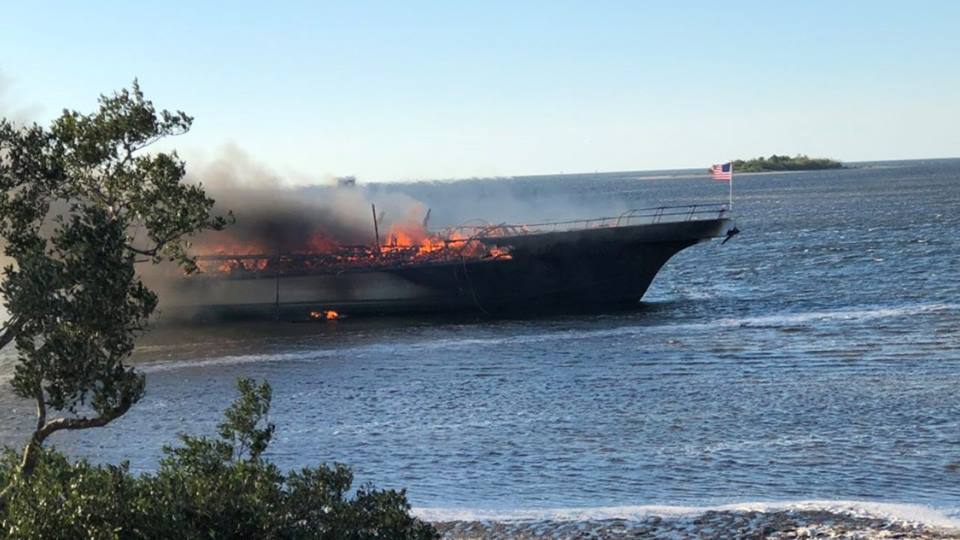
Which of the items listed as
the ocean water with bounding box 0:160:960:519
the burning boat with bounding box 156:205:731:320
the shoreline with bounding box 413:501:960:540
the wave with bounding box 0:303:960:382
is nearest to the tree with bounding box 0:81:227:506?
the shoreline with bounding box 413:501:960:540

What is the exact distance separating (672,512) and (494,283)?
1479 inches

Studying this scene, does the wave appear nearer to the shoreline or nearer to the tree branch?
the shoreline

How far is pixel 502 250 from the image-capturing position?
5809 cm

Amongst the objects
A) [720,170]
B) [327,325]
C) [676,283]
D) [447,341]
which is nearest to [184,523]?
[447,341]

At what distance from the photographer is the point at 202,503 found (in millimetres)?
12742

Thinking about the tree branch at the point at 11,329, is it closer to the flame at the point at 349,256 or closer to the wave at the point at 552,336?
the wave at the point at 552,336

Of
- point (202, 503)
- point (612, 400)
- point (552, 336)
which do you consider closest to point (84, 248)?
point (202, 503)

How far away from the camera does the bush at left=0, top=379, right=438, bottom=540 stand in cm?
1173

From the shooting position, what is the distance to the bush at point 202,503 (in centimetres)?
1173

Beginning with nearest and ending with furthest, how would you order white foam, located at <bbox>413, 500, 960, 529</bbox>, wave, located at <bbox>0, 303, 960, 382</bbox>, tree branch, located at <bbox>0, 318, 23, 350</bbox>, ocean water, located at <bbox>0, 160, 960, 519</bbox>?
tree branch, located at <bbox>0, 318, 23, 350</bbox> → white foam, located at <bbox>413, 500, 960, 529</bbox> → ocean water, located at <bbox>0, 160, 960, 519</bbox> → wave, located at <bbox>0, 303, 960, 382</bbox>

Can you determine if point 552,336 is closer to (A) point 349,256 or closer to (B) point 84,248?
(A) point 349,256

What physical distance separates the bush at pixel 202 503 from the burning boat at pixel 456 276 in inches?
1722

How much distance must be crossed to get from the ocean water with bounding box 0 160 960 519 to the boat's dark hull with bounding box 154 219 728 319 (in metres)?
1.74

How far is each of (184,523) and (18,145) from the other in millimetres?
4759
